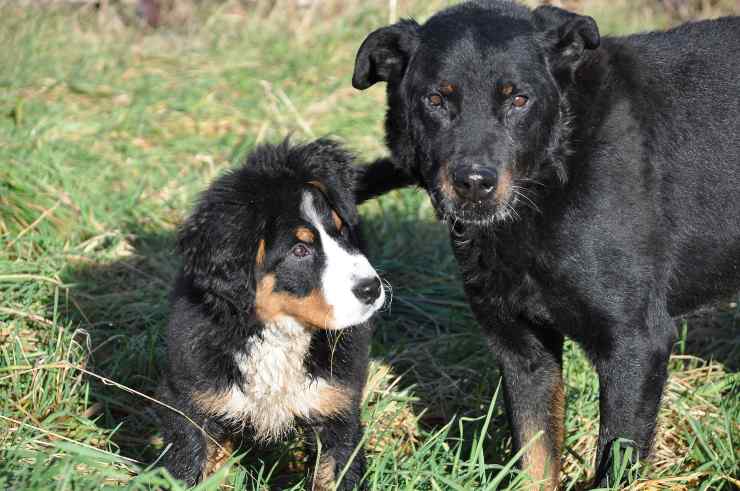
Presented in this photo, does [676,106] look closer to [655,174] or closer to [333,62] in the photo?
[655,174]

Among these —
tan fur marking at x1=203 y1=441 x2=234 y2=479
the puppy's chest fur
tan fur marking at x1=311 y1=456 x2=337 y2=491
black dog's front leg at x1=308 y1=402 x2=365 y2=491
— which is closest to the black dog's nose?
the puppy's chest fur

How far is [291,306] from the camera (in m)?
3.62

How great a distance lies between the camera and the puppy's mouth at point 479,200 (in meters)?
3.36

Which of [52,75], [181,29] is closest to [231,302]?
[52,75]

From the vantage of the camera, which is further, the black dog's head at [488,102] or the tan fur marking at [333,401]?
the tan fur marking at [333,401]

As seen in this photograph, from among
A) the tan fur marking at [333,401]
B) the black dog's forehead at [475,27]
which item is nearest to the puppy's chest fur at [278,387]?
the tan fur marking at [333,401]

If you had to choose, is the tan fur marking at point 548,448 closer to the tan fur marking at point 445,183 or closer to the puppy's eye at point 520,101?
the tan fur marking at point 445,183

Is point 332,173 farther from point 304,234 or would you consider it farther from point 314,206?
point 304,234

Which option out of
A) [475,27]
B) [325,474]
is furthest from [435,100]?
[325,474]

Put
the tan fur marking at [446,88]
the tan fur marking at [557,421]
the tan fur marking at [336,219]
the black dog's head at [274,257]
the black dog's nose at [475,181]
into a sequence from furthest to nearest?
1. the tan fur marking at [557,421]
2. the tan fur marking at [336,219]
3. the black dog's head at [274,257]
4. the tan fur marking at [446,88]
5. the black dog's nose at [475,181]

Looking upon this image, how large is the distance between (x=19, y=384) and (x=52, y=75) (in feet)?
12.9

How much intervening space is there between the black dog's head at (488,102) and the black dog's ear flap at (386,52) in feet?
0.04

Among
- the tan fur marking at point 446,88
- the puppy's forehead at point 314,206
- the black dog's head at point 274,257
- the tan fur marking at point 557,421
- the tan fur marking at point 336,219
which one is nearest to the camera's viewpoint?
the tan fur marking at point 446,88

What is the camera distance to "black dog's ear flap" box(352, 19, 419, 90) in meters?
3.70
